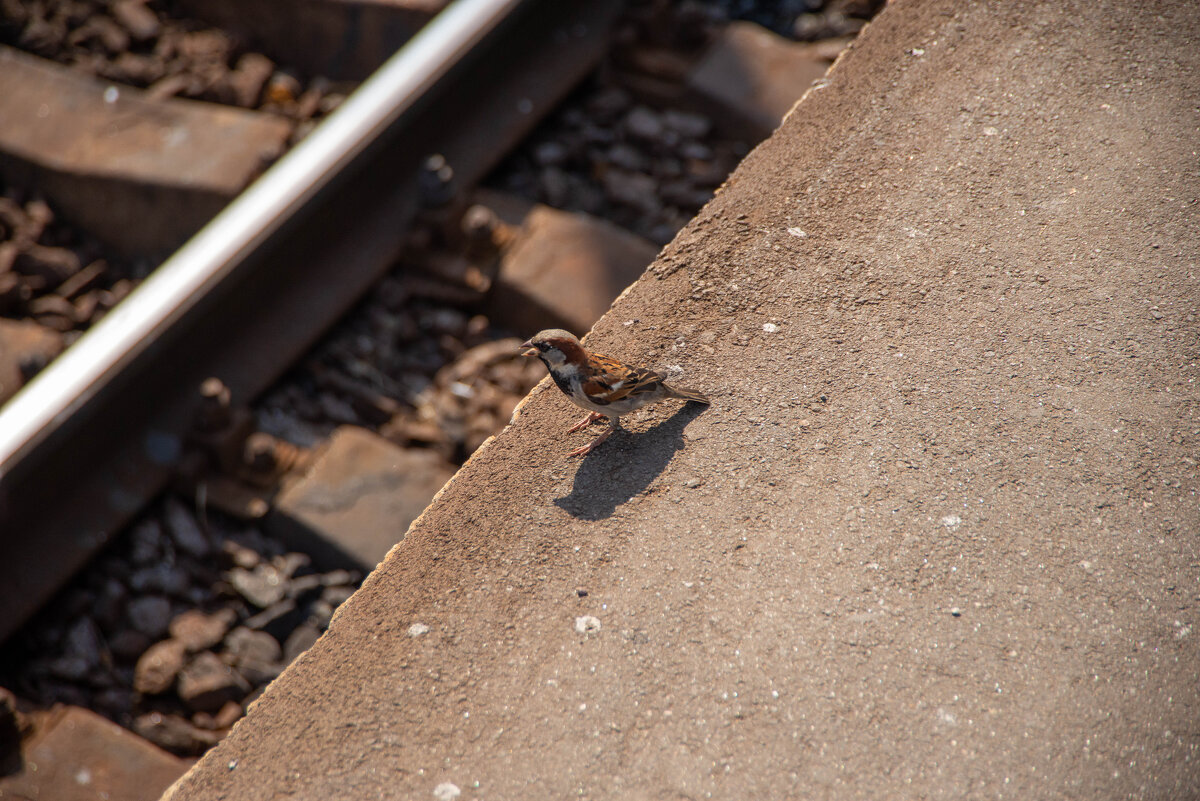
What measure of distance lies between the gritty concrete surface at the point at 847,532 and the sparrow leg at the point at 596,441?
0.04 m

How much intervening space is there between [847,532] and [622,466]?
2.32 feet

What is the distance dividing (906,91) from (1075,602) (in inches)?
90.4

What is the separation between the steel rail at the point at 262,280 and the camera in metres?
3.30

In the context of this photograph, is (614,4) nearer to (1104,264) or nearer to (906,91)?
(906,91)

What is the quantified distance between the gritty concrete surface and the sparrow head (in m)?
0.25

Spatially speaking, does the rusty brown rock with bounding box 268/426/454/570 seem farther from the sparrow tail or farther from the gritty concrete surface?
the sparrow tail

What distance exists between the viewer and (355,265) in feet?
13.8

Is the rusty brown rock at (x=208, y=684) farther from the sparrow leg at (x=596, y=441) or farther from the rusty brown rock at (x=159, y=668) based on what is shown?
the sparrow leg at (x=596, y=441)

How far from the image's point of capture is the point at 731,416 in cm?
276

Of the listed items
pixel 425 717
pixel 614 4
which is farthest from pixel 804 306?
pixel 614 4

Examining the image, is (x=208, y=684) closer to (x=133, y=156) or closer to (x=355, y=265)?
(x=355, y=265)

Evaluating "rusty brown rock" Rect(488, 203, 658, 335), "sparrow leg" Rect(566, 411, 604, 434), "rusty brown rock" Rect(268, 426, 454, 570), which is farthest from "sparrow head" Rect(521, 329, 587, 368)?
"rusty brown rock" Rect(488, 203, 658, 335)

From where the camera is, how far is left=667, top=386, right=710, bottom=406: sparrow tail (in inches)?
107

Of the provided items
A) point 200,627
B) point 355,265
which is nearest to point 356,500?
point 200,627
